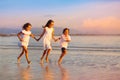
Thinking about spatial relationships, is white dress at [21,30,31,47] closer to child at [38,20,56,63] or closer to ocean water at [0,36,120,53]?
child at [38,20,56,63]

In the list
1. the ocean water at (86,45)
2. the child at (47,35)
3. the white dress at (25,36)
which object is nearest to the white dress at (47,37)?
the child at (47,35)

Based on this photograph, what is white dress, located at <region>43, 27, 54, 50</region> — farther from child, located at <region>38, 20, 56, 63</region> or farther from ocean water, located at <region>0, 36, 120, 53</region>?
ocean water, located at <region>0, 36, 120, 53</region>

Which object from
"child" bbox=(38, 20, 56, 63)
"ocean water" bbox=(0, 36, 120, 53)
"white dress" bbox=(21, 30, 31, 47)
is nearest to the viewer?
"white dress" bbox=(21, 30, 31, 47)

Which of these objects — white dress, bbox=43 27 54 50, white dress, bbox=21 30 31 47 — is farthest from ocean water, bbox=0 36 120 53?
white dress, bbox=21 30 31 47

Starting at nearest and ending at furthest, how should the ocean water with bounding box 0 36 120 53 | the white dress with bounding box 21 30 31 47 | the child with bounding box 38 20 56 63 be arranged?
the white dress with bounding box 21 30 31 47 < the child with bounding box 38 20 56 63 < the ocean water with bounding box 0 36 120 53

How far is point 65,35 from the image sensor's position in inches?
717

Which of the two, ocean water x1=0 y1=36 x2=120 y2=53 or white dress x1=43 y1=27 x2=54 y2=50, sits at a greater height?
white dress x1=43 y1=27 x2=54 y2=50

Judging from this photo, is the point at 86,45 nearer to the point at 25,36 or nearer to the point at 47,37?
the point at 47,37

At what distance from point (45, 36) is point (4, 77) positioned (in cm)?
627

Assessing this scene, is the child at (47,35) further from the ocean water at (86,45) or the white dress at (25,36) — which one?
the ocean water at (86,45)

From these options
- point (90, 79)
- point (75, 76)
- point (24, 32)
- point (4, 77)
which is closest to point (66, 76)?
point (75, 76)

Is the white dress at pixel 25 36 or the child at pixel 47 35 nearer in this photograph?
the white dress at pixel 25 36

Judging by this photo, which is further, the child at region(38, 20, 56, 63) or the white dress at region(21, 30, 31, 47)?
the child at region(38, 20, 56, 63)

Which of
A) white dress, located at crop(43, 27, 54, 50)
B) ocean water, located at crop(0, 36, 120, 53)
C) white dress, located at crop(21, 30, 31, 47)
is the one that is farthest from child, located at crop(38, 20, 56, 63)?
ocean water, located at crop(0, 36, 120, 53)
